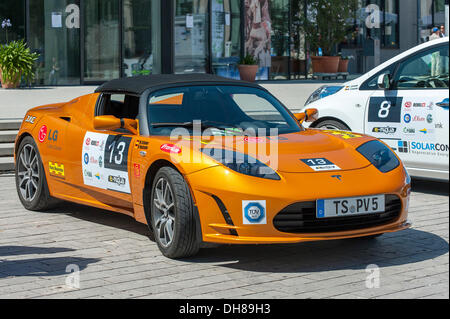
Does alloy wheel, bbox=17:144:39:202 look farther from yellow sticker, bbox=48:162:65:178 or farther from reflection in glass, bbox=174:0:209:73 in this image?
reflection in glass, bbox=174:0:209:73

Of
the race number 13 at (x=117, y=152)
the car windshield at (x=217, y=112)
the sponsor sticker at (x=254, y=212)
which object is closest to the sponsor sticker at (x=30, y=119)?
the race number 13 at (x=117, y=152)

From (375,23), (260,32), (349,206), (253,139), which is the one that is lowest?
(349,206)

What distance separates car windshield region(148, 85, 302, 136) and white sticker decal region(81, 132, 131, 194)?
1.09 ft

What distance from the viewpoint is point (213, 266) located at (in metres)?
5.75

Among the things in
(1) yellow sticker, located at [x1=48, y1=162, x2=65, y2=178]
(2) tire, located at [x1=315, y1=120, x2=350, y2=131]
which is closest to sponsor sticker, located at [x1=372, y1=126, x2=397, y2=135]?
(2) tire, located at [x1=315, y1=120, x2=350, y2=131]

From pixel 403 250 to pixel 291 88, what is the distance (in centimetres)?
1714

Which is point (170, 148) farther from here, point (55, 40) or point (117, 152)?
point (55, 40)

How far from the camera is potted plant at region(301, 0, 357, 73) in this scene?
1101 inches

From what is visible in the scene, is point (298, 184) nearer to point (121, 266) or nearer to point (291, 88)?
point (121, 266)

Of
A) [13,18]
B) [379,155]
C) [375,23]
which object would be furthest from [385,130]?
[375,23]

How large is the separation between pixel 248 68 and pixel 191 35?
206cm

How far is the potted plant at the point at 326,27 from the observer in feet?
91.7

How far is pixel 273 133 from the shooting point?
21.7 feet

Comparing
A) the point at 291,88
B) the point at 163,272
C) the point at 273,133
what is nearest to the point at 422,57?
the point at 273,133
